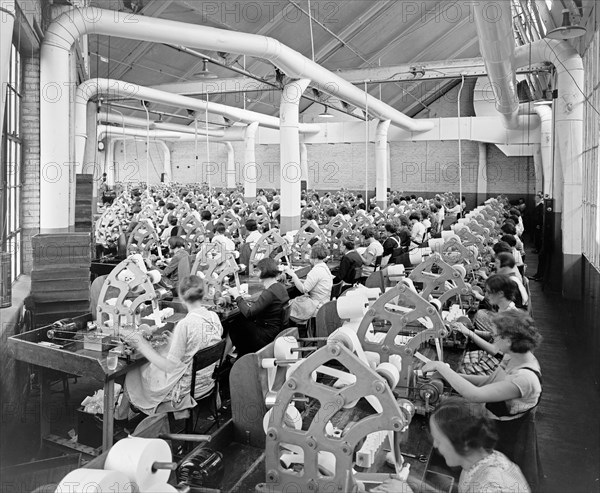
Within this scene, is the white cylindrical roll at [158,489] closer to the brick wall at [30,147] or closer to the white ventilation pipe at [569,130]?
the brick wall at [30,147]

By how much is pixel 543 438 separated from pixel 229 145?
23356mm

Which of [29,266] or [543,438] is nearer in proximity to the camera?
[543,438]

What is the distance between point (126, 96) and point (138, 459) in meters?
13.2

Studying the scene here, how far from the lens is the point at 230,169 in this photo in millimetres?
26969

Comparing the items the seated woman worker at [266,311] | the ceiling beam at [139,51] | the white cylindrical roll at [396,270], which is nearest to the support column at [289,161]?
the ceiling beam at [139,51]

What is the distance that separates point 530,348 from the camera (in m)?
3.02

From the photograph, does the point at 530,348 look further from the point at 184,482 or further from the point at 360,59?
the point at 360,59

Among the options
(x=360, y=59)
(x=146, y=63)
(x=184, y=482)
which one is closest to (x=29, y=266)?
(x=184, y=482)

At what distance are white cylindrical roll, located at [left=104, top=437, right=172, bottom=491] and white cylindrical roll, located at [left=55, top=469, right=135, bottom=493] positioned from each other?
0.07 m

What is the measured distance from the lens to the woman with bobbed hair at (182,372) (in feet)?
12.2

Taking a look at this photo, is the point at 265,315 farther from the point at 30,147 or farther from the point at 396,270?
the point at 30,147

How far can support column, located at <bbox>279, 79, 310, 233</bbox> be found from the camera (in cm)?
1189

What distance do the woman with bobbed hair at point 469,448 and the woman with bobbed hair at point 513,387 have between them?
84 cm

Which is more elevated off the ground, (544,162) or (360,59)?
(360,59)
